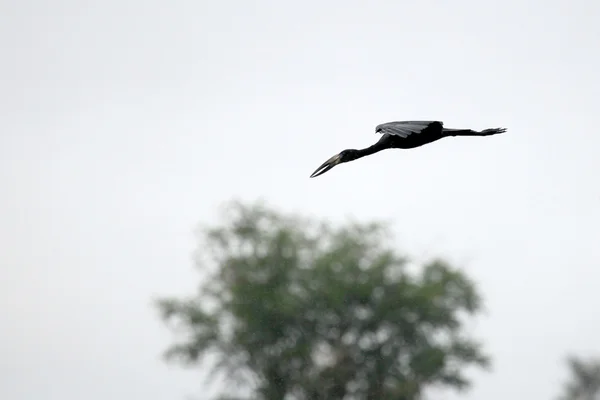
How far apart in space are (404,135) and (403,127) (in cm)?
69

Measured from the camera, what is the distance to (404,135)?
1229 centimetres

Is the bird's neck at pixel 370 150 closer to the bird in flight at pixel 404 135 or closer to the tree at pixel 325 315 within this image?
the bird in flight at pixel 404 135

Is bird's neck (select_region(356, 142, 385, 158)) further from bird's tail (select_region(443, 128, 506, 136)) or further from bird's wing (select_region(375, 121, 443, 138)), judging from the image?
bird's wing (select_region(375, 121, 443, 138))

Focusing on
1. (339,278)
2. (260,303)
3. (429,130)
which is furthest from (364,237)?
(429,130)

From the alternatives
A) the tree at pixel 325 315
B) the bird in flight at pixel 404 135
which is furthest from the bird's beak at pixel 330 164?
Answer: the tree at pixel 325 315

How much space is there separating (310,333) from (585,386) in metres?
12.0

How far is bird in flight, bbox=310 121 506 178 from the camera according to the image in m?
12.9

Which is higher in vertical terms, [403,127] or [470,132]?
[470,132]

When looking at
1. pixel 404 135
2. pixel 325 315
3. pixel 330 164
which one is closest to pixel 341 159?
pixel 330 164

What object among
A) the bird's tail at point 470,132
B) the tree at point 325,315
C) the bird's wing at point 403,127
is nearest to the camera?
the bird's wing at point 403,127

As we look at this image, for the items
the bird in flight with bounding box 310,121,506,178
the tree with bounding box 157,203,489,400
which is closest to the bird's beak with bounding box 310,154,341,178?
the bird in flight with bounding box 310,121,506,178

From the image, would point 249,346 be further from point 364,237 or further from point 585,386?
point 585,386

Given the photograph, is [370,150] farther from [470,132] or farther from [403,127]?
[403,127]

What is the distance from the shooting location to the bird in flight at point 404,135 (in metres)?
12.9
